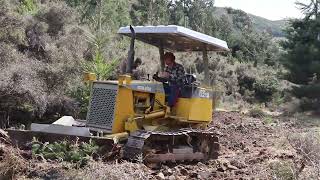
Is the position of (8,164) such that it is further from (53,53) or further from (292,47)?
(292,47)

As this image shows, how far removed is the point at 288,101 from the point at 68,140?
21.1m

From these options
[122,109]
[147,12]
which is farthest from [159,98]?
[147,12]

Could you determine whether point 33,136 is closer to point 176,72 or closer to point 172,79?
point 172,79

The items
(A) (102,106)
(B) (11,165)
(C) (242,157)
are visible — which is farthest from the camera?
(C) (242,157)

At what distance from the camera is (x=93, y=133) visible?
9.07 metres

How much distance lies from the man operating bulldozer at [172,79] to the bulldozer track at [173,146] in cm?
65

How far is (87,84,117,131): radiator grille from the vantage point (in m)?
8.99

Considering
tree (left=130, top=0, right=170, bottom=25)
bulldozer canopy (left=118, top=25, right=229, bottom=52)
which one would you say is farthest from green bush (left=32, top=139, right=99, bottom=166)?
tree (left=130, top=0, right=170, bottom=25)

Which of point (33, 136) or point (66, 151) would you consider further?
point (33, 136)

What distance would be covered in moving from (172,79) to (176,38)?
31.4 inches

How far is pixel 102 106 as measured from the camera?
912 cm

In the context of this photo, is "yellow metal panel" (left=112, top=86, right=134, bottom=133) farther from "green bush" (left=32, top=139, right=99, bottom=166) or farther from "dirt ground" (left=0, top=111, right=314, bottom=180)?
"dirt ground" (left=0, top=111, right=314, bottom=180)

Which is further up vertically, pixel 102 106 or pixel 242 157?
pixel 102 106

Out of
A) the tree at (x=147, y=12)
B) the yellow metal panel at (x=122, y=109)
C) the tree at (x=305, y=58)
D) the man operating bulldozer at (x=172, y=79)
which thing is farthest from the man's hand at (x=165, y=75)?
the tree at (x=147, y=12)
